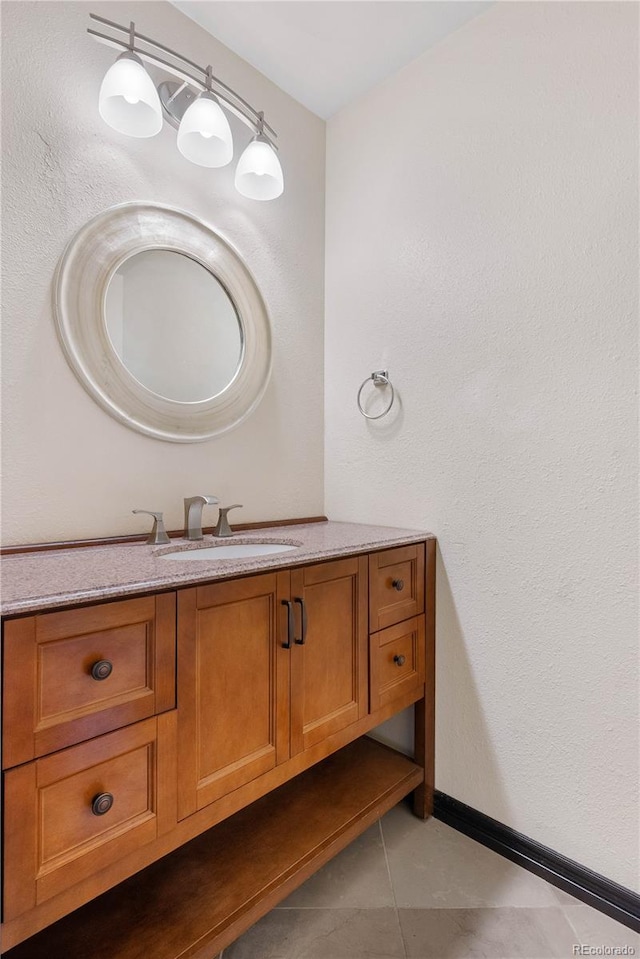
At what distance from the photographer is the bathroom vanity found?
0.75m

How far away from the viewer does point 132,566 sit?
1000 millimetres

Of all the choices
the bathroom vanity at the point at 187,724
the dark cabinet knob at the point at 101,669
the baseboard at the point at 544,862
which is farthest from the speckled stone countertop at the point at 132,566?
the baseboard at the point at 544,862

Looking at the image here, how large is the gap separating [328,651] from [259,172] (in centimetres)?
151

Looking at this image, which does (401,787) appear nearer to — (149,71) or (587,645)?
(587,645)

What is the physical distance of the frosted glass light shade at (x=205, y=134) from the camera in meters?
1.38

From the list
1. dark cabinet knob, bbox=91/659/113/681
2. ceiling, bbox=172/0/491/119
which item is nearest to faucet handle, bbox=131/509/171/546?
dark cabinet knob, bbox=91/659/113/681

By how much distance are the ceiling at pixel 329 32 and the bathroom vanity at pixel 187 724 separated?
1.68 m

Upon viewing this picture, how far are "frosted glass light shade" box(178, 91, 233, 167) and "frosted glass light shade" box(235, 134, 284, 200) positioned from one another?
11 centimetres

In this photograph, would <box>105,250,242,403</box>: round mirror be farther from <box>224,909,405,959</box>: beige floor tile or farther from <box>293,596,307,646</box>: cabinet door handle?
<box>224,909,405,959</box>: beige floor tile

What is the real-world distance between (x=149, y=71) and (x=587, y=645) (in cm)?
208

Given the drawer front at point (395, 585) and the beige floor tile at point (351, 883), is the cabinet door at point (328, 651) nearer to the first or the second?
the drawer front at point (395, 585)

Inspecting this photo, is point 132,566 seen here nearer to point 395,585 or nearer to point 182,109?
point 395,585

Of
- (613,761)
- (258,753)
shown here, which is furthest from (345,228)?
(613,761)

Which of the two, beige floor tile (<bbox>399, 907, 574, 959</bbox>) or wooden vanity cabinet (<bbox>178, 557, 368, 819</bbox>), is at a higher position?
wooden vanity cabinet (<bbox>178, 557, 368, 819</bbox>)
